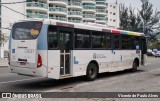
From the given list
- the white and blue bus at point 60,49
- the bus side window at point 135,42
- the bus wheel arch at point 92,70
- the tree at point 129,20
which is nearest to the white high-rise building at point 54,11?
the tree at point 129,20

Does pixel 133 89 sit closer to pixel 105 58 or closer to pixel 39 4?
pixel 105 58

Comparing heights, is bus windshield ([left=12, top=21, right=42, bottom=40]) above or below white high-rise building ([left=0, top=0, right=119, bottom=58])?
below

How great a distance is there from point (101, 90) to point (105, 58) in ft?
14.6

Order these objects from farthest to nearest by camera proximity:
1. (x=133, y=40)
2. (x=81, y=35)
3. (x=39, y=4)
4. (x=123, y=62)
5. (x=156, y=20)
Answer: (x=156, y=20) < (x=39, y=4) < (x=133, y=40) < (x=123, y=62) < (x=81, y=35)

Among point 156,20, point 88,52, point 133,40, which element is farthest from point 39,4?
point 88,52

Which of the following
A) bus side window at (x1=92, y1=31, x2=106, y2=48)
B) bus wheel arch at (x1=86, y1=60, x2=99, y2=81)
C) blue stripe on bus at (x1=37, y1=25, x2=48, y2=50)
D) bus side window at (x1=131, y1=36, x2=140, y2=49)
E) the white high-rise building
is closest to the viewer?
blue stripe on bus at (x1=37, y1=25, x2=48, y2=50)

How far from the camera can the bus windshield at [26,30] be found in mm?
11414

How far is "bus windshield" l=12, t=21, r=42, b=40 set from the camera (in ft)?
37.4

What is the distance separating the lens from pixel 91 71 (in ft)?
46.7

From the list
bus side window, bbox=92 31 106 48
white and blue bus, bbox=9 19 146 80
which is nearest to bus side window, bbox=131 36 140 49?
white and blue bus, bbox=9 19 146 80

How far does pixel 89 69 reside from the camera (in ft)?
45.9

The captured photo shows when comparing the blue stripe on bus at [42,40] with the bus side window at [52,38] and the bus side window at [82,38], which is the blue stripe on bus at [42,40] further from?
the bus side window at [82,38]

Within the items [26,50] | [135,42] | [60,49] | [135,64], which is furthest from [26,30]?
[135,64]

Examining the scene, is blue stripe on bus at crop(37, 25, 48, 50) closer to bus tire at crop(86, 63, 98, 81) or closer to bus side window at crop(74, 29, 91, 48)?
bus side window at crop(74, 29, 91, 48)
